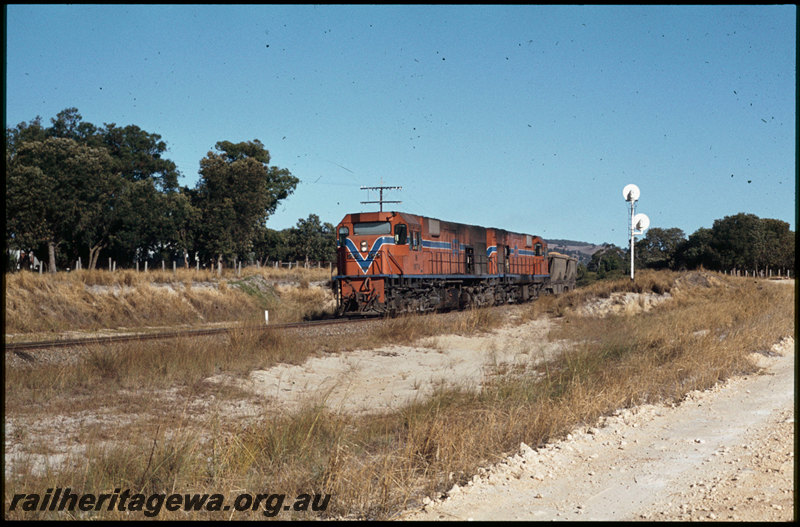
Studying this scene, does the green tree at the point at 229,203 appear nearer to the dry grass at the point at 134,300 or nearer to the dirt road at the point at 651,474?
the dry grass at the point at 134,300

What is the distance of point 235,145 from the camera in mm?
65875

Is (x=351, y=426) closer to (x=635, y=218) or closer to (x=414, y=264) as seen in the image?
(x=414, y=264)

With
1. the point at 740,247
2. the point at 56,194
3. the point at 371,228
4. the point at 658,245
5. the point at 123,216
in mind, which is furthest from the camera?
the point at 658,245

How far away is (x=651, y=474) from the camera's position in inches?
230

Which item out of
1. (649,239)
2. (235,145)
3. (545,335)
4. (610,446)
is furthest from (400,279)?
(649,239)

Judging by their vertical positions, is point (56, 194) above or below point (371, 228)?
above

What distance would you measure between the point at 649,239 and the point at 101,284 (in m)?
107

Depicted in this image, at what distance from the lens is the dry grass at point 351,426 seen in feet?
18.0

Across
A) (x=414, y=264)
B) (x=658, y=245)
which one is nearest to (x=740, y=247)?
(x=658, y=245)

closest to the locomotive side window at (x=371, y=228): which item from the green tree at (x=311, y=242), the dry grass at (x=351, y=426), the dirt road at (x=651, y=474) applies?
the dry grass at (x=351, y=426)

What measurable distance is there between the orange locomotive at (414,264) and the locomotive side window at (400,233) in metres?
0.04

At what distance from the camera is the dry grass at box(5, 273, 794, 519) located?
5488 millimetres

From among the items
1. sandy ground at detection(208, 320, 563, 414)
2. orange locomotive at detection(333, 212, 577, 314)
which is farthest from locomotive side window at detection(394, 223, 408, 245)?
sandy ground at detection(208, 320, 563, 414)

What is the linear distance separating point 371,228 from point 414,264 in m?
2.09
